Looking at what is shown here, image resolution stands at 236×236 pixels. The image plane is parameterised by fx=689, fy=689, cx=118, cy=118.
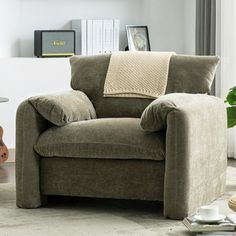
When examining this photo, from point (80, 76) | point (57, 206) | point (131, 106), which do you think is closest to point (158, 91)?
point (131, 106)

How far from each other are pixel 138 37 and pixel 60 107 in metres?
2.42

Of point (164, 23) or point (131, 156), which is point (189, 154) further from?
point (164, 23)

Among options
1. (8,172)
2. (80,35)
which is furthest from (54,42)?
(8,172)

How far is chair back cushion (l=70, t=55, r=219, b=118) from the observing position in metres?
4.05

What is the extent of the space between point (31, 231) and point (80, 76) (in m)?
1.32

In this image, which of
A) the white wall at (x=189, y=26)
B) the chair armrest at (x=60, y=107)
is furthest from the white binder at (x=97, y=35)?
the chair armrest at (x=60, y=107)

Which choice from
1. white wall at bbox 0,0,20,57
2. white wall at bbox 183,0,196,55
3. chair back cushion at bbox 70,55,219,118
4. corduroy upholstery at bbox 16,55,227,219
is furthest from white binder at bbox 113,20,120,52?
corduroy upholstery at bbox 16,55,227,219

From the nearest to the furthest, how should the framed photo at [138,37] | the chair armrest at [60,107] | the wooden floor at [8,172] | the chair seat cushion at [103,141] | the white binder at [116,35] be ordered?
the chair seat cushion at [103,141] → the chair armrest at [60,107] → the wooden floor at [8,172] → the white binder at [116,35] → the framed photo at [138,37]

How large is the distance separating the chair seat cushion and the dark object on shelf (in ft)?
6.83

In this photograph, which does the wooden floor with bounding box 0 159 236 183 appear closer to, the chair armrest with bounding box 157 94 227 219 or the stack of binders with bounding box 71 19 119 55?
the stack of binders with bounding box 71 19 119 55

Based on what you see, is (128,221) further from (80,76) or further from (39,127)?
(80,76)

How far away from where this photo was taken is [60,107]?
145 inches

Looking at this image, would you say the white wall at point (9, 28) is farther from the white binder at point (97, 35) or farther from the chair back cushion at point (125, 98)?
the chair back cushion at point (125, 98)

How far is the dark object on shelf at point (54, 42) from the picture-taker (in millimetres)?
5695
